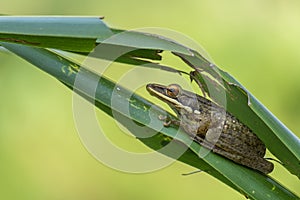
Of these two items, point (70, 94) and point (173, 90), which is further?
point (70, 94)

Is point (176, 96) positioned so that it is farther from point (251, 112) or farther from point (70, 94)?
point (70, 94)

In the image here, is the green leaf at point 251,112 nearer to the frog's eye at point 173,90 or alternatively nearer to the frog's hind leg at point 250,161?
the frog's hind leg at point 250,161

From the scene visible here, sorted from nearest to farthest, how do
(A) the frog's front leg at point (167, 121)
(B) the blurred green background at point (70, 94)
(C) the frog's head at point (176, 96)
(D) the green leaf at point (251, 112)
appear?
1. (D) the green leaf at point (251, 112)
2. (A) the frog's front leg at point (167, 121)
3. (C) the frog's head at point (176, 96)
4. (B) the blurred green background at point (70, 94)

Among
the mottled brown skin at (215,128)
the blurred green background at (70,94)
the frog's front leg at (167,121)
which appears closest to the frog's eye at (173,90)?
the mottled brown skin at (215,128)

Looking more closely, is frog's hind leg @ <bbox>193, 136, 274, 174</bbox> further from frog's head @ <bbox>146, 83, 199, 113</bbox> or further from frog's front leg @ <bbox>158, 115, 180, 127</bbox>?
frog's head @ <bbox>146, 83, 199, 113</bbox>

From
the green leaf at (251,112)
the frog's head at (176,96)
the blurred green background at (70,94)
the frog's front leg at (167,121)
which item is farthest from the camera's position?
the blurred green background at (70,94)

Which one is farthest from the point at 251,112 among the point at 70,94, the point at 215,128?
the point at 70,94
